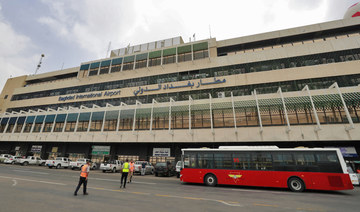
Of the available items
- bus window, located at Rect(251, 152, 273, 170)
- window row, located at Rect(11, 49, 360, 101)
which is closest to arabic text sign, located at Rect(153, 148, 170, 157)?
window row, located at Rect(11, 49, 360, 101)

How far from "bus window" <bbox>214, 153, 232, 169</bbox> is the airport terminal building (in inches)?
338

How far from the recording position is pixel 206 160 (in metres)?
13.5

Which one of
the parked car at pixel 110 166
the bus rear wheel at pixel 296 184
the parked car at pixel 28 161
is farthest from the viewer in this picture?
the parked car at pixel 28 161

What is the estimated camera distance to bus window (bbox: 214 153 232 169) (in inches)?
508

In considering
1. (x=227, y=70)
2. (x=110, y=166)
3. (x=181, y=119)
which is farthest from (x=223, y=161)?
(x=227, y=70)

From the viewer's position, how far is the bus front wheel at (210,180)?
1302 centimetres

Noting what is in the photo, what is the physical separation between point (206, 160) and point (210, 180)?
1.61 m

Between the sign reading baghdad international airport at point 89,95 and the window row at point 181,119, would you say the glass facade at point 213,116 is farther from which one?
the sign reading baghdad international airport at point 89,95

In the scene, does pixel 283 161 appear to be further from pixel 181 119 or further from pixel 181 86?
pixel 181 86

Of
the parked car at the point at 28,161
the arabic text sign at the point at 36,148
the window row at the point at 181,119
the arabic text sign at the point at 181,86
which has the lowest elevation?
the parked car at the point at 28,161

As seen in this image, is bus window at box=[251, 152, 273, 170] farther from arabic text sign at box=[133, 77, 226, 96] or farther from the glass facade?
arabic text sign at box=[133, 77, 226, 96]

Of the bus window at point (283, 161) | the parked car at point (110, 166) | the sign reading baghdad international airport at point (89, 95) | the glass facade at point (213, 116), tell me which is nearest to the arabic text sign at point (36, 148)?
the glass facade at point (213, 116)

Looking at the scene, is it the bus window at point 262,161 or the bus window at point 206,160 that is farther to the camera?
the bus window at point 206,160

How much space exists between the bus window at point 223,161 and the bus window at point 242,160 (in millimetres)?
462
